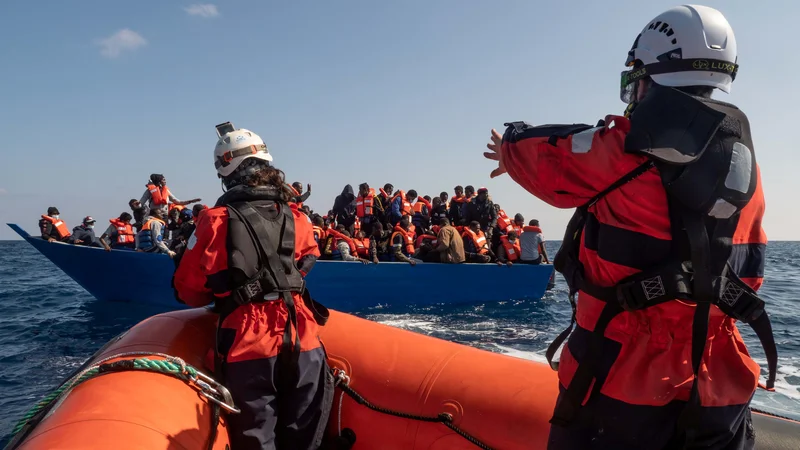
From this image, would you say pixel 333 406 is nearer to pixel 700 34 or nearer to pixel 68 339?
pixel 700 34

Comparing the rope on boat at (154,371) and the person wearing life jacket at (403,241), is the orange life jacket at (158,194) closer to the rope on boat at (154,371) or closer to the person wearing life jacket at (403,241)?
the person wearing life jacket at (403,241)

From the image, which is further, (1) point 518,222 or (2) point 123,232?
(1) point 518,222

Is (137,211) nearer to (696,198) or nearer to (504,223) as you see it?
(504,223)

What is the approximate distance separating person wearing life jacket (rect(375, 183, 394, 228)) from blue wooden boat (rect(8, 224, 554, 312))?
2.42 m

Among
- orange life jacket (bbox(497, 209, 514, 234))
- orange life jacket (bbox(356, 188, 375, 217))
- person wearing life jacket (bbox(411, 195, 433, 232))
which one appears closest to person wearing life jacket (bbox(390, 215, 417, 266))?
orange life jacket (bbox(356, 188, 375, 217))

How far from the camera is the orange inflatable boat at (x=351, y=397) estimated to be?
1984 millimetres

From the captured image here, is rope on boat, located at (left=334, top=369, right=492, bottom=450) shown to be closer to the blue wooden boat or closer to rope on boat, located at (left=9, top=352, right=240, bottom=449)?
rope on boat, located at (left=9, top=352, right=240, bottom=449)

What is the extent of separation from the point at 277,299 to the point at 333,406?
32.5 inches

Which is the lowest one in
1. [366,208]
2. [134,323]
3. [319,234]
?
[134,323]

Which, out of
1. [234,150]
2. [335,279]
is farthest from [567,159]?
[335,279]

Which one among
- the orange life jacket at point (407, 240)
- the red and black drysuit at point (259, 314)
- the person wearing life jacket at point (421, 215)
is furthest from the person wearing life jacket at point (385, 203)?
the red and black drysuit at point (259, 314)

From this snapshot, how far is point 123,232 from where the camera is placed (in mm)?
11258

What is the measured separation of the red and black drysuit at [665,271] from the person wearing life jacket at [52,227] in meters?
12.4

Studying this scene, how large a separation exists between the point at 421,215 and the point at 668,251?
1230 cm
